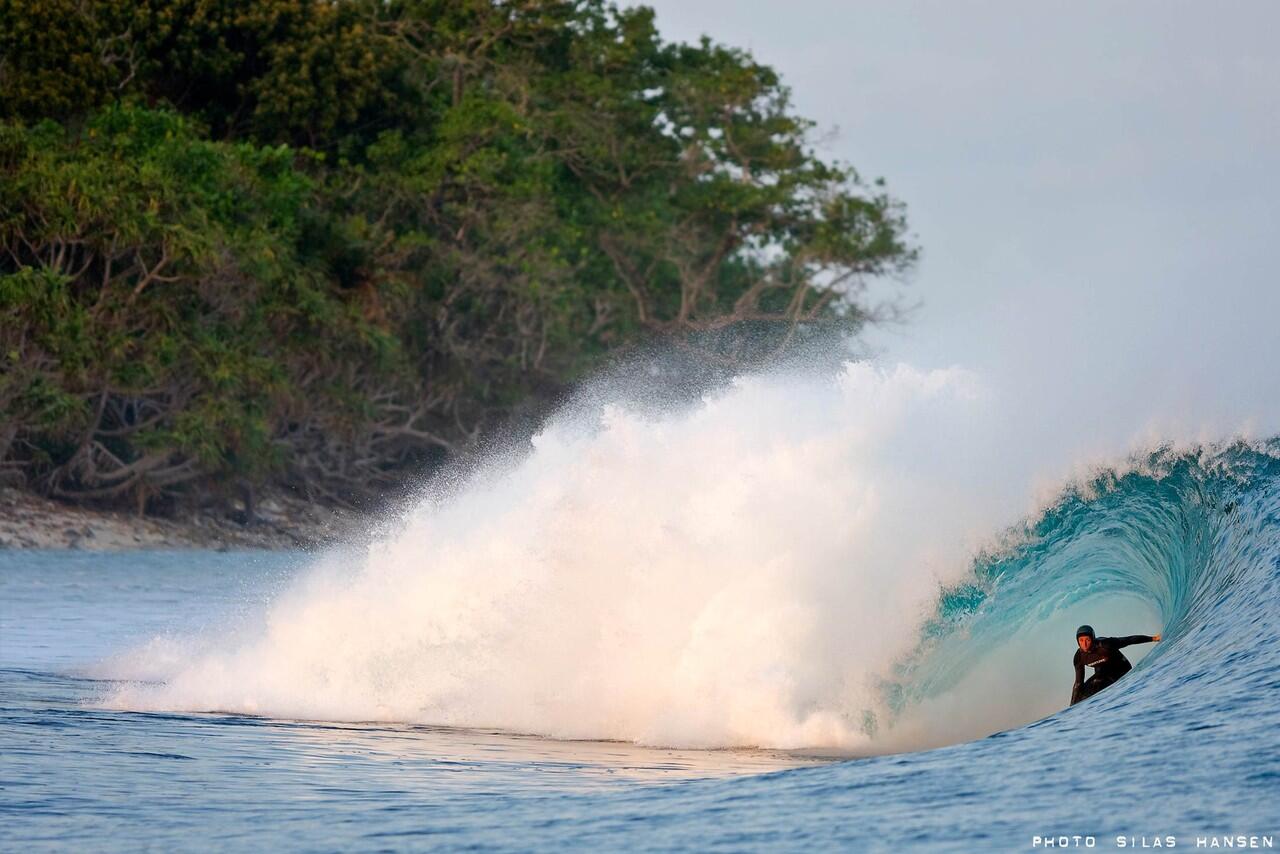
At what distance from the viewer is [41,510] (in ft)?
127

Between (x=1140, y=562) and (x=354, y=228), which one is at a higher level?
(x=354, y=228)

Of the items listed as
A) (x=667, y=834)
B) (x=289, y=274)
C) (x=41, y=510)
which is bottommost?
(x=667, y=834)

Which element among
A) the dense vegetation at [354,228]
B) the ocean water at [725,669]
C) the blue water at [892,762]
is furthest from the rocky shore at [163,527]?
the blue water at [892,762]

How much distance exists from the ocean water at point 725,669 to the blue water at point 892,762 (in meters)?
0.03

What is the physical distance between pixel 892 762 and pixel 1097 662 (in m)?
2.30

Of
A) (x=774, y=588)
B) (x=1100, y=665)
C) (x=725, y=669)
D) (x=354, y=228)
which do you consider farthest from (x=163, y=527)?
(x=1100, y=665)

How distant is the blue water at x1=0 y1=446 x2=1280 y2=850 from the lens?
26.2ft

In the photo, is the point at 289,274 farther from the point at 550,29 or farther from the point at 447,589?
the point at 447,589

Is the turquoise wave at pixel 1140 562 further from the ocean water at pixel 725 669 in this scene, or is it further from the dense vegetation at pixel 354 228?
the dense vegetation at pixel 354 228

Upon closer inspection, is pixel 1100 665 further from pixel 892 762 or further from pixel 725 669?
pixel 725 669

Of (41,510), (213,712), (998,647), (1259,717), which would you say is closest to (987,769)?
Result: (1259,717)

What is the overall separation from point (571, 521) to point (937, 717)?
360 cm

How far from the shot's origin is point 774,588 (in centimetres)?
1354

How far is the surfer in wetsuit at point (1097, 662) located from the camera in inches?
446
